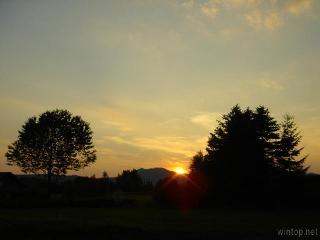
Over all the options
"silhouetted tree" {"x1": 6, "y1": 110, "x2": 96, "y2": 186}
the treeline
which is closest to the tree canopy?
the treeline

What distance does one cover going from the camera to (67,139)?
79625 millimetres

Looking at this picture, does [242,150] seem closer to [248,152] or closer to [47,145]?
[248,152]

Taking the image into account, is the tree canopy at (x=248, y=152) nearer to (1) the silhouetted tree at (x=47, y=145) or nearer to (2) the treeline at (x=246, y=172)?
(2) the treeline at (x=246, y=172)

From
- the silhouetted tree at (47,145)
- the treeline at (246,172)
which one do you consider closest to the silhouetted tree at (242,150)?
the treeline at (246,172)

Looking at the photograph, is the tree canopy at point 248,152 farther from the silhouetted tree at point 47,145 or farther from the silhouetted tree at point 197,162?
the silhouetted tree at point 47,145

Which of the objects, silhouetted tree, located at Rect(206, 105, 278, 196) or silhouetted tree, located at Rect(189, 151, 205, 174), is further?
silhouetted tree, located at Rect(189, 151, 205, 174)

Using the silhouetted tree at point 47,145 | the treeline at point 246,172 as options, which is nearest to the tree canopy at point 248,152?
the treeline at point 246,172

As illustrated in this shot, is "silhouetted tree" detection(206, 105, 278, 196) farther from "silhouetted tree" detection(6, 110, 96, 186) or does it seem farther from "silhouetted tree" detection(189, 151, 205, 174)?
"silhouetted tree" detection(6, 110, 96, 186)

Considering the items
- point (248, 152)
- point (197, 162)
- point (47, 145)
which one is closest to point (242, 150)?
point (248, 152)

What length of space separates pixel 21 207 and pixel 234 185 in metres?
28.4

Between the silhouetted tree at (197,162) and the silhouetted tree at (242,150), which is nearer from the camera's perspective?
the silhouetted tree at (242,150)

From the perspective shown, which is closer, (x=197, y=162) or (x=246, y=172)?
(x=246, y=172)

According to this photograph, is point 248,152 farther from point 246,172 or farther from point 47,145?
point 47,145

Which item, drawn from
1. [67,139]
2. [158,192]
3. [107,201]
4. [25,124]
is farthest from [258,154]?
[25,124]
